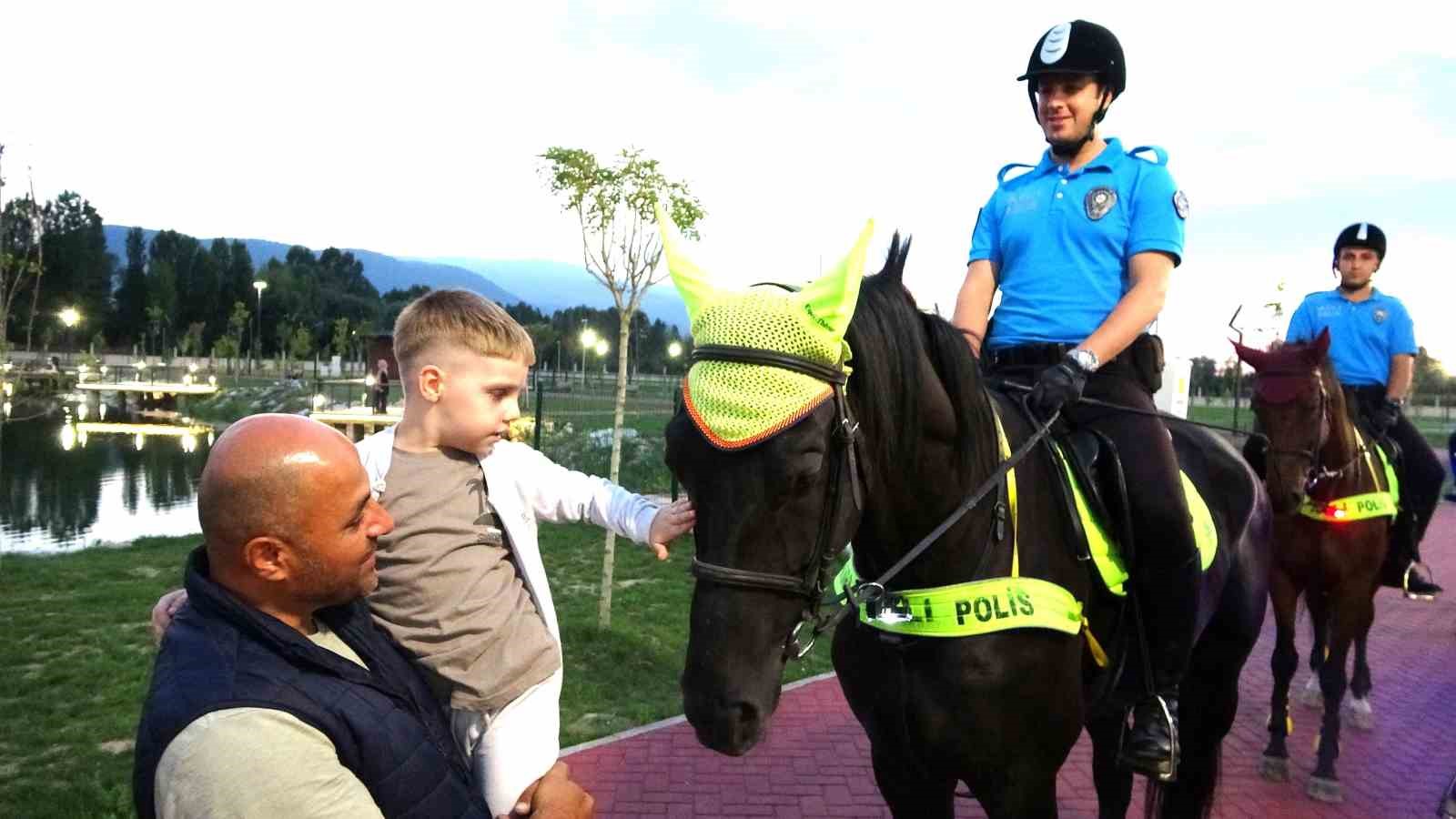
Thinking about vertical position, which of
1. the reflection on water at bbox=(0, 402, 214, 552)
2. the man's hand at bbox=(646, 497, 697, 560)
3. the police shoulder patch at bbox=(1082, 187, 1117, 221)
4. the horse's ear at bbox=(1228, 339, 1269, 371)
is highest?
the police shoulder patch at bbox=(1082, 187, 1117, 221)

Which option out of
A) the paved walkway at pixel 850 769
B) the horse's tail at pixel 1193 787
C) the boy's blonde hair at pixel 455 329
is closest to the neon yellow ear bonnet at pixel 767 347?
the boy's blonde hair at pixel 455 329

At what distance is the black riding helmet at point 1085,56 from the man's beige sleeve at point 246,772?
118 inches

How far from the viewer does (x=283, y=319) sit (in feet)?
230

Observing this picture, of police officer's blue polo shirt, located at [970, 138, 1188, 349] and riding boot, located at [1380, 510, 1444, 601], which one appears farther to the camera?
riding boot, located at [1380, 510, 1444, 601]

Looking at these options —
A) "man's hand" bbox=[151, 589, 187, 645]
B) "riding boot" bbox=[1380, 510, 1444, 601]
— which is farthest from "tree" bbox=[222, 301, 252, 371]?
"man's hand" bbox=[151, 589, 187, 645]

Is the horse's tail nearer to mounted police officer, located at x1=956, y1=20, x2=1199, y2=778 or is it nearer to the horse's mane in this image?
mounted police officer, located at x1=956, y1=20, x2=1199, y2=778

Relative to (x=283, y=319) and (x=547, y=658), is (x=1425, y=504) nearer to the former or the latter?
(x=547, y=658)

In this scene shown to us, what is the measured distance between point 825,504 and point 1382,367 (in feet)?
21.3

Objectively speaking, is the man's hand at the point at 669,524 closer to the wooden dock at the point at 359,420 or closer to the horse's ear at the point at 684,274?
the horse's ear at the point at 684,274

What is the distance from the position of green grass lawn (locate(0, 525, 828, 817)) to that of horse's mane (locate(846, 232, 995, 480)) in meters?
3.97

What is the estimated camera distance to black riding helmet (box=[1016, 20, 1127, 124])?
3.00m

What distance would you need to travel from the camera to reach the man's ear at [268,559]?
1.40 metres

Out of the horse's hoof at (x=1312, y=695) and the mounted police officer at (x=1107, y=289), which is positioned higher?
the mounted police officer at (x=1107, y=289)

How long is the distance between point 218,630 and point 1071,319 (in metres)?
2.70
